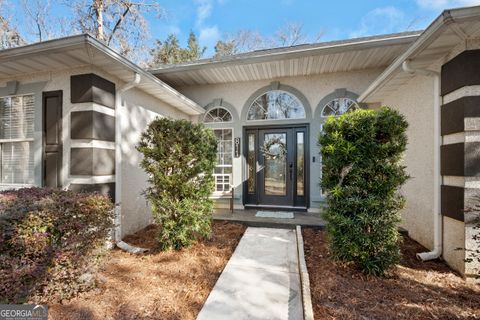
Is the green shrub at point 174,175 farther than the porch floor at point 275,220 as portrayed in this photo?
No

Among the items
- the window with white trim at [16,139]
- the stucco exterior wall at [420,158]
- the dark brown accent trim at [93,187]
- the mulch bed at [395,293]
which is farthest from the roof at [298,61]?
the mulch bed at [395,293]

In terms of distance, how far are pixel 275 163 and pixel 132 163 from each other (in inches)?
148

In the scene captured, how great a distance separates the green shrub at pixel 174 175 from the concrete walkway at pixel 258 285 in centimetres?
102

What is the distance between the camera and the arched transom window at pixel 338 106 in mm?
5805

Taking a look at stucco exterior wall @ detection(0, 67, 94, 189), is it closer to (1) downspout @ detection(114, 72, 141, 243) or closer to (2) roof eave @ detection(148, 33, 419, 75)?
(1) downspout @ detection(114, 72, 141, 243)

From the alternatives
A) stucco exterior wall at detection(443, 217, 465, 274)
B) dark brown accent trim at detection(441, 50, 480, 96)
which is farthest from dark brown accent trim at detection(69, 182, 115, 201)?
dark brown accent trim at detection(441, 50, 480, 96)

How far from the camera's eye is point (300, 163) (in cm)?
607

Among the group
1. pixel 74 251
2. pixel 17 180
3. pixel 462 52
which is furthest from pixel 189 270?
pixel 462 52

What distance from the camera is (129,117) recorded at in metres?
4.45

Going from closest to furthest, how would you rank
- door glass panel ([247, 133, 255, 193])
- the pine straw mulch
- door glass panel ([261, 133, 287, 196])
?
the pine straw mulch, door glass panel ([261, 133, 287, 196]), door glass panel ([247, 133, 255, 193])

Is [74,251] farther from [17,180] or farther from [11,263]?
[17,180]

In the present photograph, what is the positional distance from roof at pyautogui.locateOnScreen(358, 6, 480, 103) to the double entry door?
2.70 metres

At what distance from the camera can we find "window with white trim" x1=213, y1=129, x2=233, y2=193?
255 inches

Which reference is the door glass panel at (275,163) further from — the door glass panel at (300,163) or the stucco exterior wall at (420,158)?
the stucco exterior wall at (420,158)
